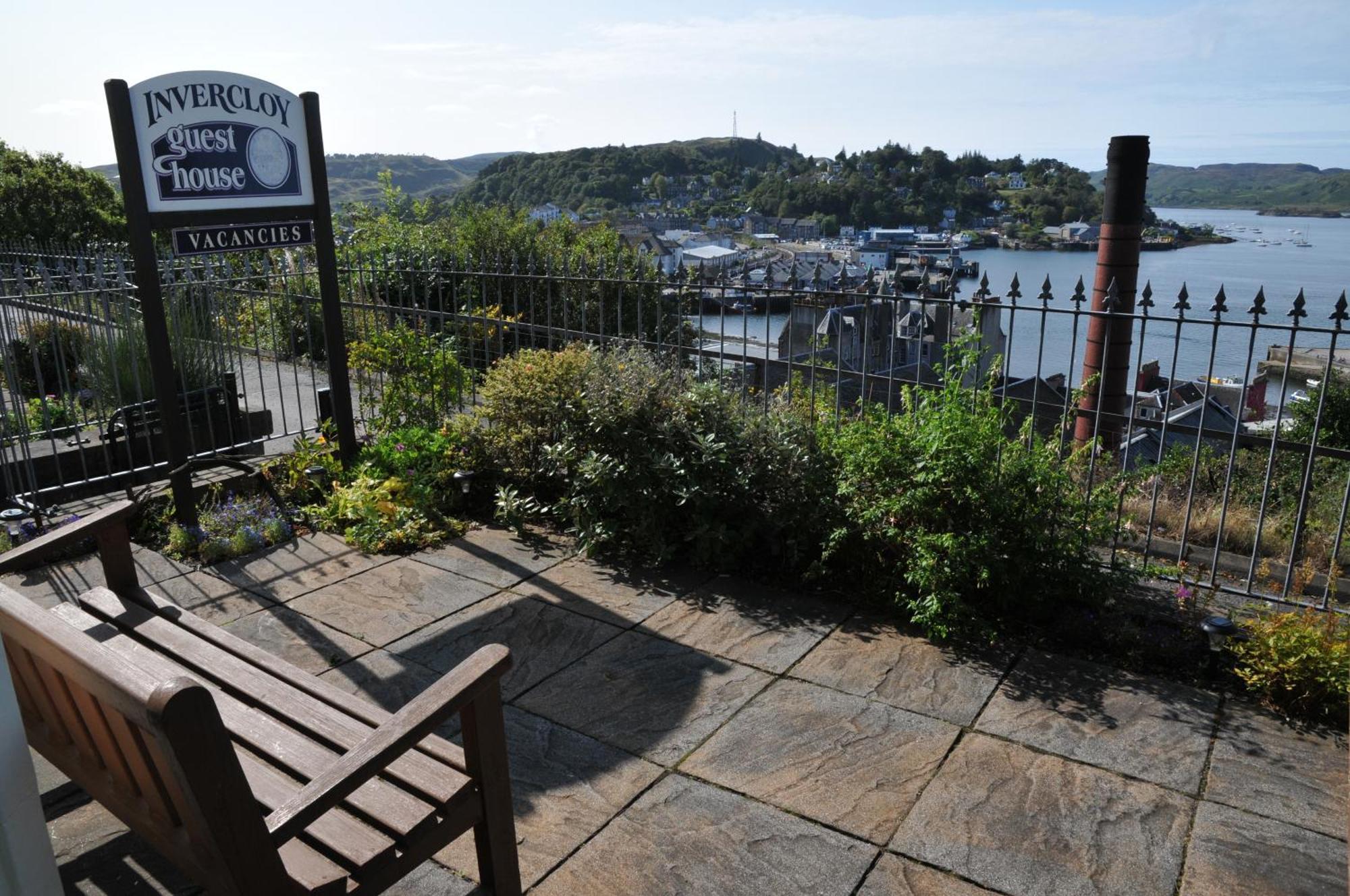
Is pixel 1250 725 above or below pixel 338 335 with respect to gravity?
below

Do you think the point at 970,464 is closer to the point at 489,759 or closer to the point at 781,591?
the point at 781,591

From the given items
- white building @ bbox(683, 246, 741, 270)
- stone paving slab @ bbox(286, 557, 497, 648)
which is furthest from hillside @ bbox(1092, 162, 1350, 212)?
stone paving slab @ bbox(286, 557, 497, 648)

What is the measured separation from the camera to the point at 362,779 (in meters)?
1.91

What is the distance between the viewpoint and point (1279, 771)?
120 inches

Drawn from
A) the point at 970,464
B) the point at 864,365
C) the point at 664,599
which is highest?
the point at 864,365

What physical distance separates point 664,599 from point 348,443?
279 centimetres

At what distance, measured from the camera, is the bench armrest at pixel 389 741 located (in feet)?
5.90

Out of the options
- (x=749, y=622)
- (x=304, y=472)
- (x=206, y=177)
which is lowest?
(x=749, y=622)

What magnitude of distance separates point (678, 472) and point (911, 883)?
8.41 feet

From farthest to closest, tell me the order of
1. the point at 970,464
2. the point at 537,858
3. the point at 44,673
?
the point at 970,464 → the point at 537,858 → the point at 44,673

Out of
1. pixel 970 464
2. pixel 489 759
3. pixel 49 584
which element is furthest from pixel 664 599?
pixel 49 584

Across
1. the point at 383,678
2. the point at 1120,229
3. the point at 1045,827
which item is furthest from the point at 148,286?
the point at 1120,229

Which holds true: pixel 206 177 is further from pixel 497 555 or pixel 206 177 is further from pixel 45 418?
pixel 497 555

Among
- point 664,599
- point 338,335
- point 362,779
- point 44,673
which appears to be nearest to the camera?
point 362,779
